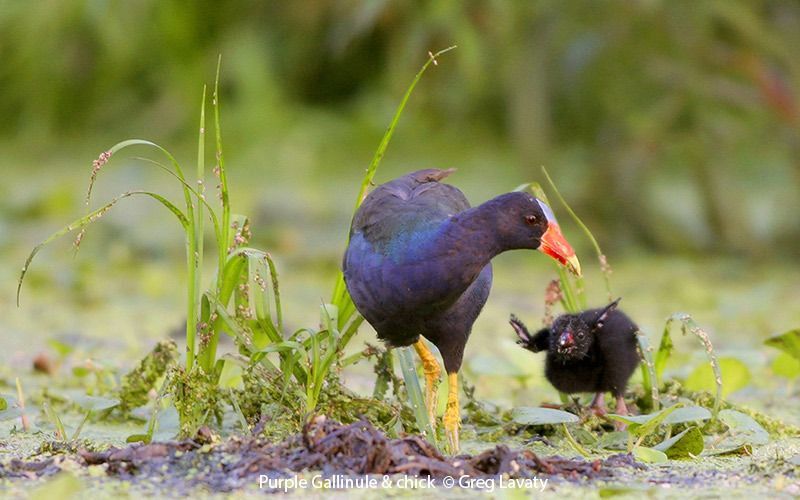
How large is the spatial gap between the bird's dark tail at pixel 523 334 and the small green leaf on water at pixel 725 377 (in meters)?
0.47

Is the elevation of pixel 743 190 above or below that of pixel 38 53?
below

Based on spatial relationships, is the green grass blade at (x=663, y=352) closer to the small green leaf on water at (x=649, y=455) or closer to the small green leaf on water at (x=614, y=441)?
the small green leaf on water at (x=614, y=441)

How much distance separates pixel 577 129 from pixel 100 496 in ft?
17.5

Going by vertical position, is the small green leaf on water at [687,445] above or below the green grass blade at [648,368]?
below

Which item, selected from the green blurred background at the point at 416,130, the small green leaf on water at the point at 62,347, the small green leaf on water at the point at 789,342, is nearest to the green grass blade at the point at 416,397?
the small green leaf on water at the point at 789,342

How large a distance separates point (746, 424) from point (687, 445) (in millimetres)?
235

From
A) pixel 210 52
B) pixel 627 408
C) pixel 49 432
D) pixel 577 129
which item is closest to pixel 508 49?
pixel 577 129

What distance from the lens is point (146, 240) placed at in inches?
270

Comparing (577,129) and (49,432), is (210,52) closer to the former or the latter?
(577,129)

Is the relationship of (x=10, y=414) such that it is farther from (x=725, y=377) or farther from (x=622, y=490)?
(x=725, y=377)

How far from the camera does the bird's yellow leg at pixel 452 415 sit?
3.03m

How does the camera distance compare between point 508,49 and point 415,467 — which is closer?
point 415,467

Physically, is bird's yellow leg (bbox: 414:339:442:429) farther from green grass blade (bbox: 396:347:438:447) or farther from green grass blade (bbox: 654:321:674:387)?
green grass blade (bbox: 654:321:674:387)

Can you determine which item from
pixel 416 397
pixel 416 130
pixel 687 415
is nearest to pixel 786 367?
pixel 687 415
